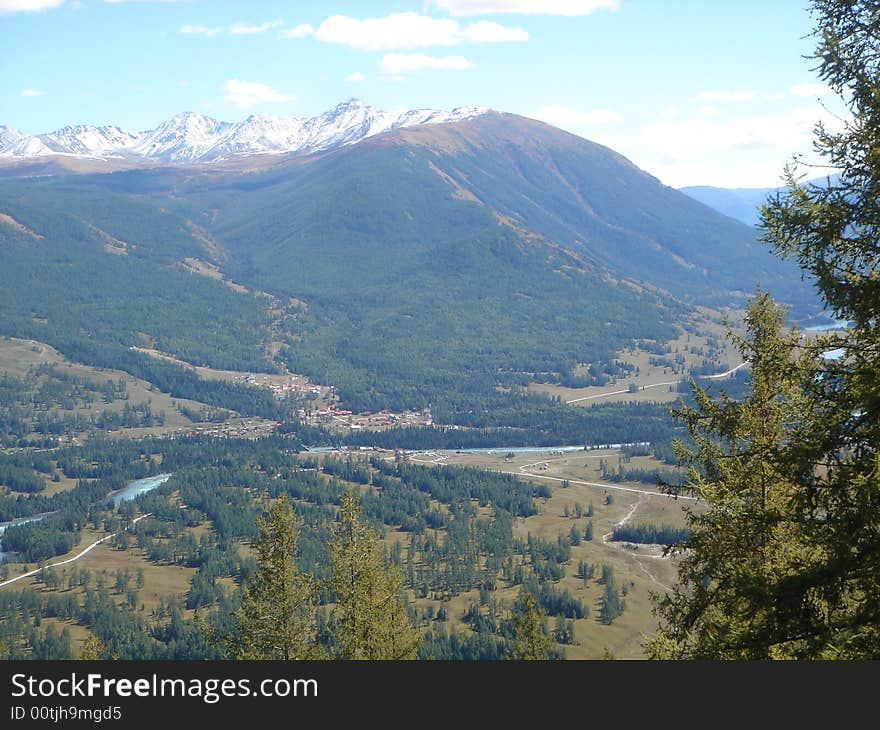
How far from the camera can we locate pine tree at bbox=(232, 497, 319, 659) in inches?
1292

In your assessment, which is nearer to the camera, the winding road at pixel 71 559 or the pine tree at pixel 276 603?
the pine tree at pixel 276 603

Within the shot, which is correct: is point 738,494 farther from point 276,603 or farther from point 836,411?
point 276,603

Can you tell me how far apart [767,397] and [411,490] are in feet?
572

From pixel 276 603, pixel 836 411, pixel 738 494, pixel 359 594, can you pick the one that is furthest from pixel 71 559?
pixel 836 411

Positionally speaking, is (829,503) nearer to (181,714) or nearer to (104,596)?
(181,714)

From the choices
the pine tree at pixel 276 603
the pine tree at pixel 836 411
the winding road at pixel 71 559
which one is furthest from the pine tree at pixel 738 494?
the winding road at pixel 71 559

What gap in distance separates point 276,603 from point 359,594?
325 centimetres

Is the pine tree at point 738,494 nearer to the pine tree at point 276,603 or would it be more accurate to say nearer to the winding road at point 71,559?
the pine tree at point 276,603

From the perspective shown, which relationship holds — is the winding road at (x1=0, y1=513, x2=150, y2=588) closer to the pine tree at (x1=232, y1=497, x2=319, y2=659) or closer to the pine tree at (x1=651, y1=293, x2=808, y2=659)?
the pine tree at (x1=232, y1=497, x2=319, y2=659)

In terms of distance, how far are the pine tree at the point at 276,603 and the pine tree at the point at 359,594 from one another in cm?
137

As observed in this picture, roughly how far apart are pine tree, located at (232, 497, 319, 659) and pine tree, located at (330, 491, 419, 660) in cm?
137

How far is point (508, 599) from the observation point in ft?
424

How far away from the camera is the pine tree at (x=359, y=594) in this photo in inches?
1339

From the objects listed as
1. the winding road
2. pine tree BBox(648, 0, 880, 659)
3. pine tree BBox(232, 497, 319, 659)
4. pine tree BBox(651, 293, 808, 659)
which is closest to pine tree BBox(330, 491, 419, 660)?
pine tree BBox(232, 497, 319, 659)
